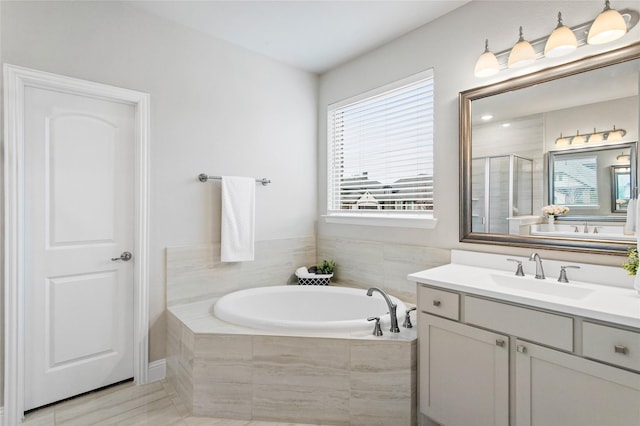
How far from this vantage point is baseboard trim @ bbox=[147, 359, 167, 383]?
2334mm

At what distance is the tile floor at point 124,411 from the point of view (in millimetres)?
1892

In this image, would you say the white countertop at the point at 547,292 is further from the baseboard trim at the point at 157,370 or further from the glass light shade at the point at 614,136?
the baseboard trim at the point at 157,370

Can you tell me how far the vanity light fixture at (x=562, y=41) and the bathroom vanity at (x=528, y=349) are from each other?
1.15 metres

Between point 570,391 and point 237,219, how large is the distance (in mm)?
2285

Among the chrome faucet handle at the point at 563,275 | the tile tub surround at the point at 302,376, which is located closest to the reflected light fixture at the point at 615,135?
the chrome faucet handle at the point at 563,275

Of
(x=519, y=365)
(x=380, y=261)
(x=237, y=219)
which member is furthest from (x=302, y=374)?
(x=237, y=219)

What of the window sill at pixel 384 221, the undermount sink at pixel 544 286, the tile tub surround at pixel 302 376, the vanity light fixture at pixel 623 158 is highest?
the vanity light fixture at pixel 623 158

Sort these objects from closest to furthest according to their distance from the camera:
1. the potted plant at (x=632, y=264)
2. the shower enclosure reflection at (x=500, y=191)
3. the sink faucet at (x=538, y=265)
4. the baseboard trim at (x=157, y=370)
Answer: the potted plant at (x=632, y=264), the sink faucet at (x=538, y=265), the shower enclosure reflection at (x=500, y=191), the baseboard trim at (x=157, y=370)

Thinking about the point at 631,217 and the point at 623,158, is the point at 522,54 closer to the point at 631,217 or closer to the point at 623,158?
the point at 623,158

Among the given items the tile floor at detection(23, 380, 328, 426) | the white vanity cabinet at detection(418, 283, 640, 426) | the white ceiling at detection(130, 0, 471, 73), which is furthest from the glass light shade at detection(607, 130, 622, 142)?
the tile floor at detection(23, 380, 328, 426)

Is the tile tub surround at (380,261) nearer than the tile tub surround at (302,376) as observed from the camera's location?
No

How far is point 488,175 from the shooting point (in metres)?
2.10

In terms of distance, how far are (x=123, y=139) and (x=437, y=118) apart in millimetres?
2230

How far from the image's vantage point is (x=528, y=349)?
4.65 feet
